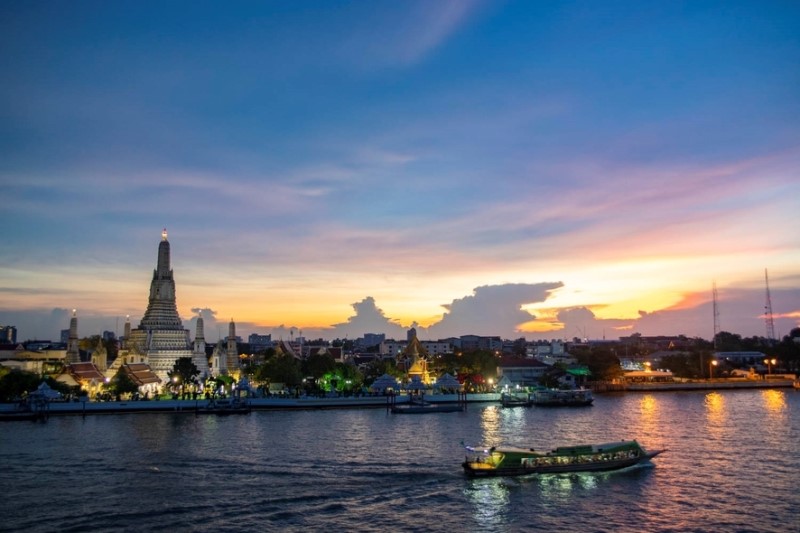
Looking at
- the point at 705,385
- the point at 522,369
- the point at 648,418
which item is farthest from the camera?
Result: the point at 522,369

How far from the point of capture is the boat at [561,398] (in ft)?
244

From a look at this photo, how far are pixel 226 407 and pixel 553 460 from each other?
132 feet

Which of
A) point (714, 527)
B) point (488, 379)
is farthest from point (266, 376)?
point (714, 527)

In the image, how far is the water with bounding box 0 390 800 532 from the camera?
27281 mm

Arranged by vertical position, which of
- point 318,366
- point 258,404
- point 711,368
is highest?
point 318,366

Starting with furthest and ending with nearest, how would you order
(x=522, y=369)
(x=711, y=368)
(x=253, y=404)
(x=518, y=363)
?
(x=518, y=363) < (x=711, y=368) < (x=522, y=369) < (x=253, y=404)

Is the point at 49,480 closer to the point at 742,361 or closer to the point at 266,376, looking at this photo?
the point at 266,376

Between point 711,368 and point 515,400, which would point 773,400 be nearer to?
point 711,368

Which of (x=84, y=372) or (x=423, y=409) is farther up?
(x=84, y=372)

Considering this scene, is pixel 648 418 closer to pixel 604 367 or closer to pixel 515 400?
pixel 515 400

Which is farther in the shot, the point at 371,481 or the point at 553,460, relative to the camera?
the point at 553,460

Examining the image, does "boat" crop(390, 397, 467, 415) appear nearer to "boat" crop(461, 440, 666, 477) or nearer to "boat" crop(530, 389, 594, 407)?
"boat" crop(530, 389, 594, 407)

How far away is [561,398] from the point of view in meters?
76.2

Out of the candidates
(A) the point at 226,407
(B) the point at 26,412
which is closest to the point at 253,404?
(A) the point at 226,407
